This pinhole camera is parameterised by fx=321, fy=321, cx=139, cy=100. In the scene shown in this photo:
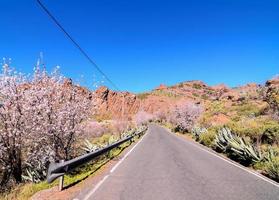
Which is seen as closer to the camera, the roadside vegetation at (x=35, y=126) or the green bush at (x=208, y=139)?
the roadside vegetation at (x=35, y=126)

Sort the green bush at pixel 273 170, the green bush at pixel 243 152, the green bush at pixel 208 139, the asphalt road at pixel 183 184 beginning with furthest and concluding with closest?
1. the green bush at pixel 208 139
2. the green bush at pixel 243 152
3. the green bush at pixel 273 170
4. the asphalt road at pixel 183 184

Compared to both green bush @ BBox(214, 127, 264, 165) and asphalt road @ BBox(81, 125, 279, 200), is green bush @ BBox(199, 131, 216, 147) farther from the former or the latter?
asphalt road @ BBox(81, 125, 279, 200)

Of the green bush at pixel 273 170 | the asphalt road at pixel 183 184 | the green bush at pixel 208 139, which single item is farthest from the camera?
the green bush at pixel 208 139

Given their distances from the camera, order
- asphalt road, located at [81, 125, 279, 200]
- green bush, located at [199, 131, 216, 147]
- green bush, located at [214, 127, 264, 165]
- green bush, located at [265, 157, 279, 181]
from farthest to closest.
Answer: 1. green bush, located at [199, 131, 216, 147]
2. green bush, located at [214, 127, 264, 165]
3. green bush, located at [265, 157, 279, 181]
4. asphalt road, located at [81, 125, 279, 200]

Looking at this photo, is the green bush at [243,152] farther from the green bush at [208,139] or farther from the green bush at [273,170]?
the green bush at [208,139]

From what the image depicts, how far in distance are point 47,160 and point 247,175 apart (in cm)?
873

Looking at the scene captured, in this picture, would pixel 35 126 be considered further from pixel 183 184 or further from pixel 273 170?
pixel 273 170

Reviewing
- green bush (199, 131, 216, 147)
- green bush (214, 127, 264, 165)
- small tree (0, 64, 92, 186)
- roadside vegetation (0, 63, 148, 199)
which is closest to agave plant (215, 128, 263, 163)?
green bush (214, 127, 264, 165)

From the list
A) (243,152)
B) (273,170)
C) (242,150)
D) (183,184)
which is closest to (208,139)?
(242,150)

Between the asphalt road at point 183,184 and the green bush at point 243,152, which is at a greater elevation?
the green bush at point 243,152

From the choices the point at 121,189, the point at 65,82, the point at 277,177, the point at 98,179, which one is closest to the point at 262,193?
the point at 277,177

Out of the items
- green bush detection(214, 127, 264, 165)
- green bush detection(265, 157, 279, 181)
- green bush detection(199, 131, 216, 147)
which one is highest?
green bush detection(199, 131, 216, 147)

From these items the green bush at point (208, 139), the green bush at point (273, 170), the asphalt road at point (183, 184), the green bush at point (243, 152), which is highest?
the green bush at point (208, 139)

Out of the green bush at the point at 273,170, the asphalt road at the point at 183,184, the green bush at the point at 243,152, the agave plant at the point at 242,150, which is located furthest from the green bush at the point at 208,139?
the green bush at the point at 273,170
